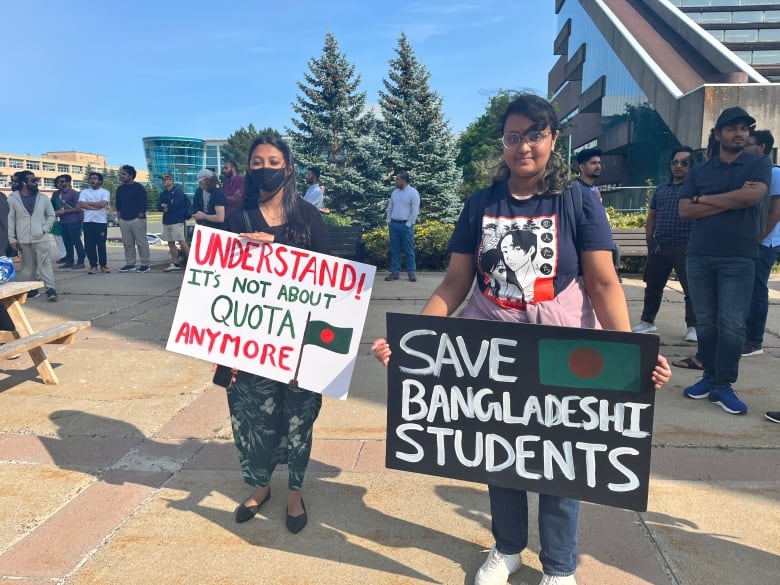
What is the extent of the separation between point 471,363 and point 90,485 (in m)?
2.35

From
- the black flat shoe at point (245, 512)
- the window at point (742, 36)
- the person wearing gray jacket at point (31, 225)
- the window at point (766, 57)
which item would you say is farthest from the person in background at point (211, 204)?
the window at point (742, 36)

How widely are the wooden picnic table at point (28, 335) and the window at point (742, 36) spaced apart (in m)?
41.9

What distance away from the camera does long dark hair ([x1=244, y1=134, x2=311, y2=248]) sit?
9.34 ft

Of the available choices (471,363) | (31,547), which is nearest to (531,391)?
(471,363)

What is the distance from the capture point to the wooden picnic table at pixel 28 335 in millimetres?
4453

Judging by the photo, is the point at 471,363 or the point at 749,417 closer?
the point at 471,363

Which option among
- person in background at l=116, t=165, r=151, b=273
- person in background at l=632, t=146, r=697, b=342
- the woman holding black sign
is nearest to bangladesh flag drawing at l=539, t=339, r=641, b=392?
the woman holding black sign

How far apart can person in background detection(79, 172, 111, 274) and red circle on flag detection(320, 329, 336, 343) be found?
953 centimetres

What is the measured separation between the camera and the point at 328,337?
2.76 m

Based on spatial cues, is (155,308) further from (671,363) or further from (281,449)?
(671,363)

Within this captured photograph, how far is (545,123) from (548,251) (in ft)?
1.54

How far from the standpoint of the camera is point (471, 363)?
87.9 inches

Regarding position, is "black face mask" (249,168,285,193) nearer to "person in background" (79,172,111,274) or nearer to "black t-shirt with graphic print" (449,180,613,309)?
"black t-shirt with graphic print" (449,180,613,309)

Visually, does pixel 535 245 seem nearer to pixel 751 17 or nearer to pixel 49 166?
pixel 751 17
